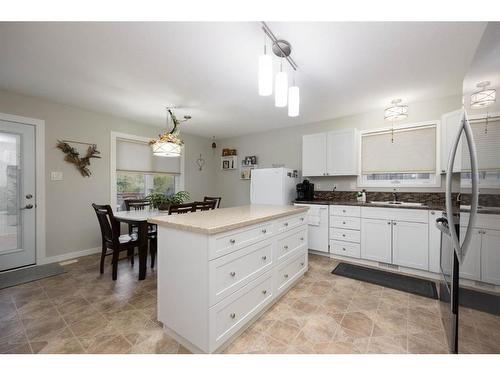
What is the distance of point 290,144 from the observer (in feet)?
14.7

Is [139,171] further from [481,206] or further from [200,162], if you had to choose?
[481,206]

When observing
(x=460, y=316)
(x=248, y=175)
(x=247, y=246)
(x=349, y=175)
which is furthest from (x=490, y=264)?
(x=248, y=175)

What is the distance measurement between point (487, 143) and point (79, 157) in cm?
446

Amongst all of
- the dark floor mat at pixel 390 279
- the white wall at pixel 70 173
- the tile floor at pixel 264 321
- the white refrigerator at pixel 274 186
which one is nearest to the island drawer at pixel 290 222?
the tile floor at pixel 264 321

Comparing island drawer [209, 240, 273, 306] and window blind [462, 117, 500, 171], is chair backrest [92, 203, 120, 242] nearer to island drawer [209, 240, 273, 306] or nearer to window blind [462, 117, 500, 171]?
island drawer [209, 240, 273, 306]

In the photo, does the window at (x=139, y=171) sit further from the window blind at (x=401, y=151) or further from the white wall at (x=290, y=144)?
the window blind at (x=401, y=151)

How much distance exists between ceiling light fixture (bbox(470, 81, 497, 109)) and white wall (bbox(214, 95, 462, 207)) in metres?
2.59

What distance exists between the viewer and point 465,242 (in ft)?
3.51

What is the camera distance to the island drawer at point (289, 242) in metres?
2.07

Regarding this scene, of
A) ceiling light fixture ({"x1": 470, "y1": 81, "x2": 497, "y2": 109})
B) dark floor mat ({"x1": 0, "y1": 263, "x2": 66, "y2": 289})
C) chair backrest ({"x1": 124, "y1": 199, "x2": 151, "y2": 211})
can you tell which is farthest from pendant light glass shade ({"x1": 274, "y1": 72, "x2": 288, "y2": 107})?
dark floor mat ({"x1": 0, "y1": 263, "x2": 66, "y2": 289})

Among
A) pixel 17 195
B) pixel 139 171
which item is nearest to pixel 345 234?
pixel 139 171

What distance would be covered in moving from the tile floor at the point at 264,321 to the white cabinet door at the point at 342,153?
1.80 m

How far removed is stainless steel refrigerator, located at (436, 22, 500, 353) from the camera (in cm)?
87

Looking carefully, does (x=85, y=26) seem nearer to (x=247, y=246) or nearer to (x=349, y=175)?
(x=247, y=246)
